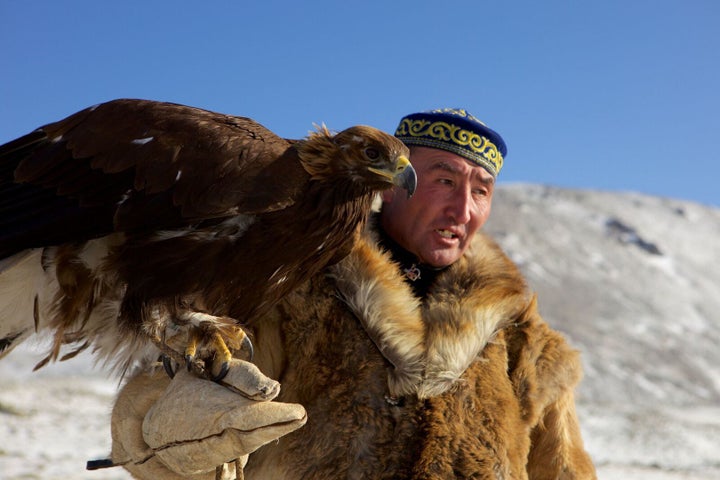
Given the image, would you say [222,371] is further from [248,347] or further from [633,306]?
[633,306]

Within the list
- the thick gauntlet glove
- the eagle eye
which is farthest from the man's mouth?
the thick gauntlet glove

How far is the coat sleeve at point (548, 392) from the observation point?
8.86 ft

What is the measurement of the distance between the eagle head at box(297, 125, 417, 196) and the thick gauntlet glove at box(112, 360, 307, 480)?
2.31ft

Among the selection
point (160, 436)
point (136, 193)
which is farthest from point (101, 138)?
point (160, 436)

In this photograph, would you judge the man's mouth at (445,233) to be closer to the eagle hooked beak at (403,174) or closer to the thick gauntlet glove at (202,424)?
the eagle hooked beak at (403,174)

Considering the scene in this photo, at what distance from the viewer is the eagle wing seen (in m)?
2.37

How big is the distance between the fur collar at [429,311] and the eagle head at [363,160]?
292 millimetres

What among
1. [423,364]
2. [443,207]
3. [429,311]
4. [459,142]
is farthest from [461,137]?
[423,364]

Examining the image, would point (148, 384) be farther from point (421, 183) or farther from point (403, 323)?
point (421, 183)

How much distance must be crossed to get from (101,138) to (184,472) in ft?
3.81

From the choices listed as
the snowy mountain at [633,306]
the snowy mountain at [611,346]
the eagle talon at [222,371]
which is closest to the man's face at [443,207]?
the eagle talon at [222,371]

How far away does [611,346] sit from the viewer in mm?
26109

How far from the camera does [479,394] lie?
8.35 ft

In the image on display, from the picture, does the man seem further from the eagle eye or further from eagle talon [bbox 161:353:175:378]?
the eagle eye
